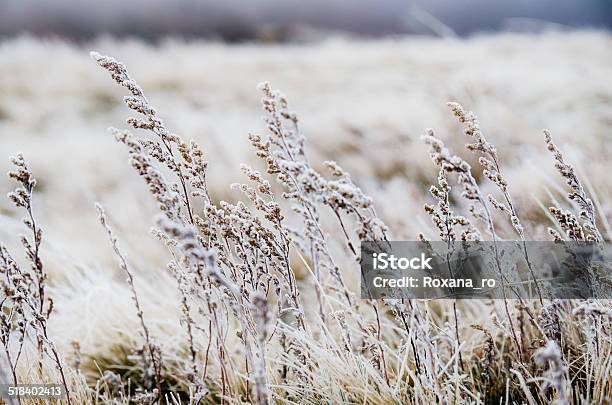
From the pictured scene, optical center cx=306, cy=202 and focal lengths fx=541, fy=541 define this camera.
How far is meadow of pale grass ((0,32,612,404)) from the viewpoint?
4.35ft

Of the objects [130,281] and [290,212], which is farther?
[290,212]

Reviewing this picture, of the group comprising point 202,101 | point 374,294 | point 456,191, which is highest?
point 202,101

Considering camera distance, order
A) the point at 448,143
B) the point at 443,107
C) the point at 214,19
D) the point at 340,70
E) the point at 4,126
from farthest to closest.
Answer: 1. the point at 214,19
2. the point at 340,70
3. the point at 4,126
4. the point at 443,107
5. the point at 448,143

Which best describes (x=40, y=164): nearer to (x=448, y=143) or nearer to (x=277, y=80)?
(x=448, y=143)

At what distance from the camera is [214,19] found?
54.9 ft

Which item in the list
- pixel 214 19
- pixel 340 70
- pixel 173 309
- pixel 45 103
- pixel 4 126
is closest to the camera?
pixel 173 309

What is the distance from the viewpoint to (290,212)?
3.75 metres

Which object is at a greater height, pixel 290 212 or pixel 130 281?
pixel 290 212

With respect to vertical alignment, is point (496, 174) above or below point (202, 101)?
below

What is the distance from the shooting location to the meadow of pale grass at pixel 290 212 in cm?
133

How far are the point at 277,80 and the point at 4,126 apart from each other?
5525mm

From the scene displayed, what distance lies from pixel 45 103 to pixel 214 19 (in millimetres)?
7907

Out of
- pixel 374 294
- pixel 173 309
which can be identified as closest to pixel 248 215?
pixel 374 294

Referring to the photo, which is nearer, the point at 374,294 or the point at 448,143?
the point at 374,294
